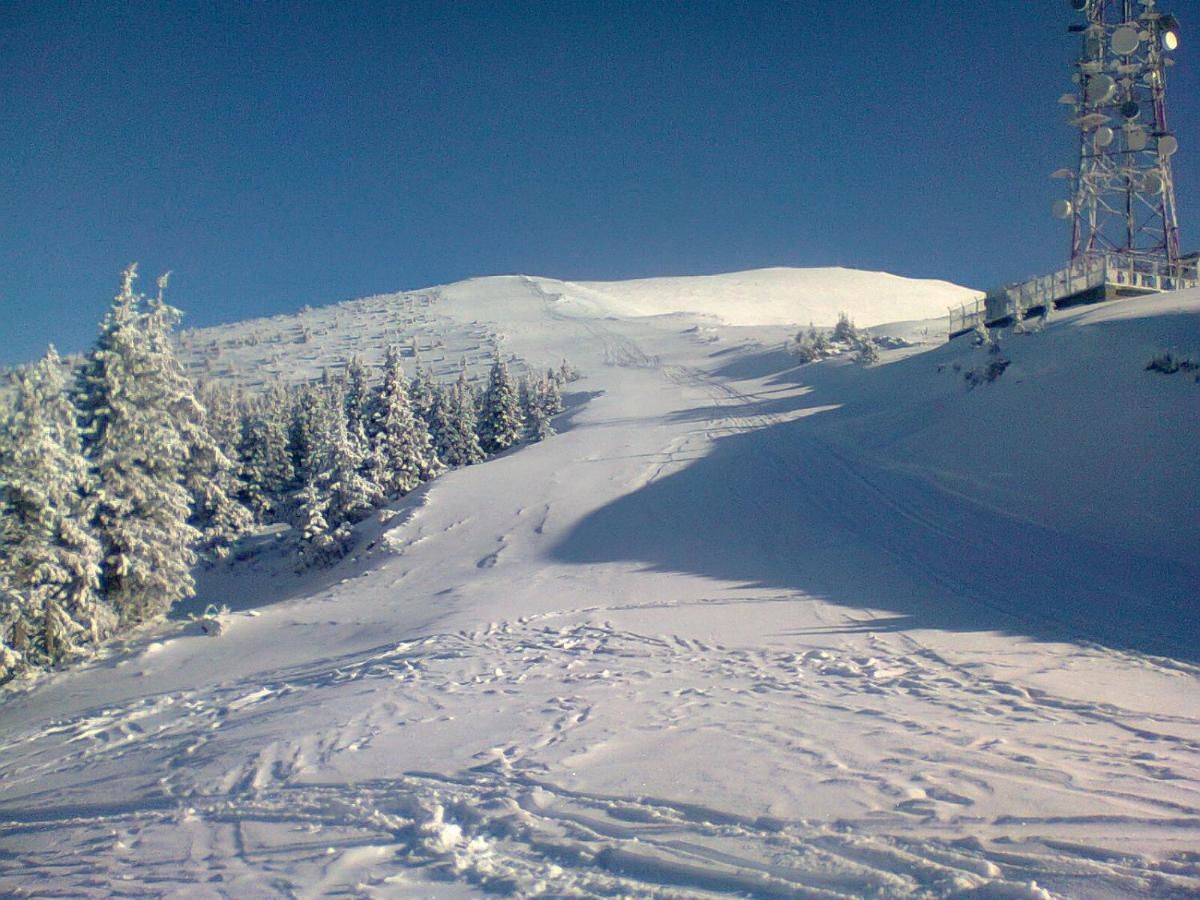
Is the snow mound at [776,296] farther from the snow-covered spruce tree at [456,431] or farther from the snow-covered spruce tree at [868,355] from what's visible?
the snow-covered spruce tree at [868,355]

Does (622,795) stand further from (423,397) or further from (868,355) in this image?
(423,397)

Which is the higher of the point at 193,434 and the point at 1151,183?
the point at 1151,183

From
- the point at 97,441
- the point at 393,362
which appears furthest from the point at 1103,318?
the point at 393,362

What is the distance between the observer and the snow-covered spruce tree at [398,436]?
34.1 meters

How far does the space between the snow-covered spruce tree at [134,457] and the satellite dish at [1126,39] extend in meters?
29.6

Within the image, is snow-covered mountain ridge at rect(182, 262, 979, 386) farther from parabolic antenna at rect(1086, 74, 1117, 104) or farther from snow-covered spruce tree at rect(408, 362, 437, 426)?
parabolic antenna at rect(1086, 74, 1117, 104)

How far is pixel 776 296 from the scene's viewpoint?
15600cm

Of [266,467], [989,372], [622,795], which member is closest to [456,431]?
[266,467]

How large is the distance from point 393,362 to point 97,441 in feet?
62.0

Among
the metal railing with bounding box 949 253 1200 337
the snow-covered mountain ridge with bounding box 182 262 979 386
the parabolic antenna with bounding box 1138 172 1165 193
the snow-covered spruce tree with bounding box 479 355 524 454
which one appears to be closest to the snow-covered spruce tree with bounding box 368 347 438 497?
the snow-covered spruce tree with bounding box 479 355 524 454

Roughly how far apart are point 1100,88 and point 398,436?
99.0 ft

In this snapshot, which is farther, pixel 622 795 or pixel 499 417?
pixel 499 417

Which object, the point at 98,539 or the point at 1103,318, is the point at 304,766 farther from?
the point at 1103,318

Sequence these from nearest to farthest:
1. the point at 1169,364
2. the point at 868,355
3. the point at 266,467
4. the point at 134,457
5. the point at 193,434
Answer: the point at 1169,364, the point at 134,457, the point at 193,434, the point at 868,355, the point at 266,467
